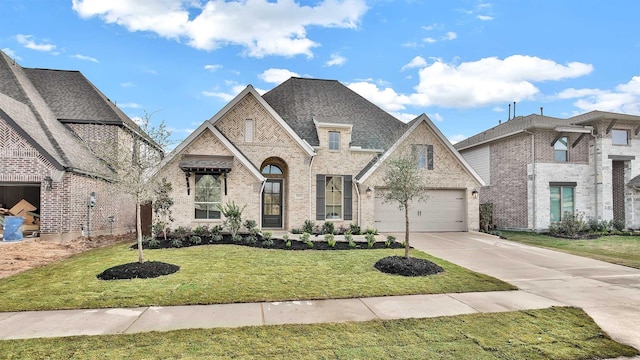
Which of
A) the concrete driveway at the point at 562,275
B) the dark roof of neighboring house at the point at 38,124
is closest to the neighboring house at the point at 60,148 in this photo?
the dark roof of neighboring house at the point at 38,124

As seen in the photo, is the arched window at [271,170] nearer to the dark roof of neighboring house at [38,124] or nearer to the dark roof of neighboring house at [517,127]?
the dark roof of neighboring house at [38,124]

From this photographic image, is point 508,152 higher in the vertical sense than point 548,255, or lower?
higher

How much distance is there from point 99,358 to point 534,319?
20.7 feet

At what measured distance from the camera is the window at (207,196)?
14.8m

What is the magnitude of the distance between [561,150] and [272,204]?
17.8 meters

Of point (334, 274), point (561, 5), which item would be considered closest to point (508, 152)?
point (561, 5)

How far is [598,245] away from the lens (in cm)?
1479

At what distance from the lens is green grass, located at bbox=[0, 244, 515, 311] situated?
6.23 m

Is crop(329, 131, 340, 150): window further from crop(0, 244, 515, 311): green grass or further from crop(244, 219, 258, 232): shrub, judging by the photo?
crop(0, 244, 515, 311): green grass

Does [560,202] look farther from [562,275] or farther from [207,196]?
[207,196]

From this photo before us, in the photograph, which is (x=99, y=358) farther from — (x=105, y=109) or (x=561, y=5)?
(x=105, y=109)

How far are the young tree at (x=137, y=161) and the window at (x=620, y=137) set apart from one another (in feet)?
83.6

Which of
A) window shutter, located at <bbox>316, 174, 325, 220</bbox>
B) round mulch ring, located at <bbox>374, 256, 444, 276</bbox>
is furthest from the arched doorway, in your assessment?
round mulch ring, located at <bbox>374, 256, 444, 276</bbox>

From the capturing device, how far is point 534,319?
5.37 meters
